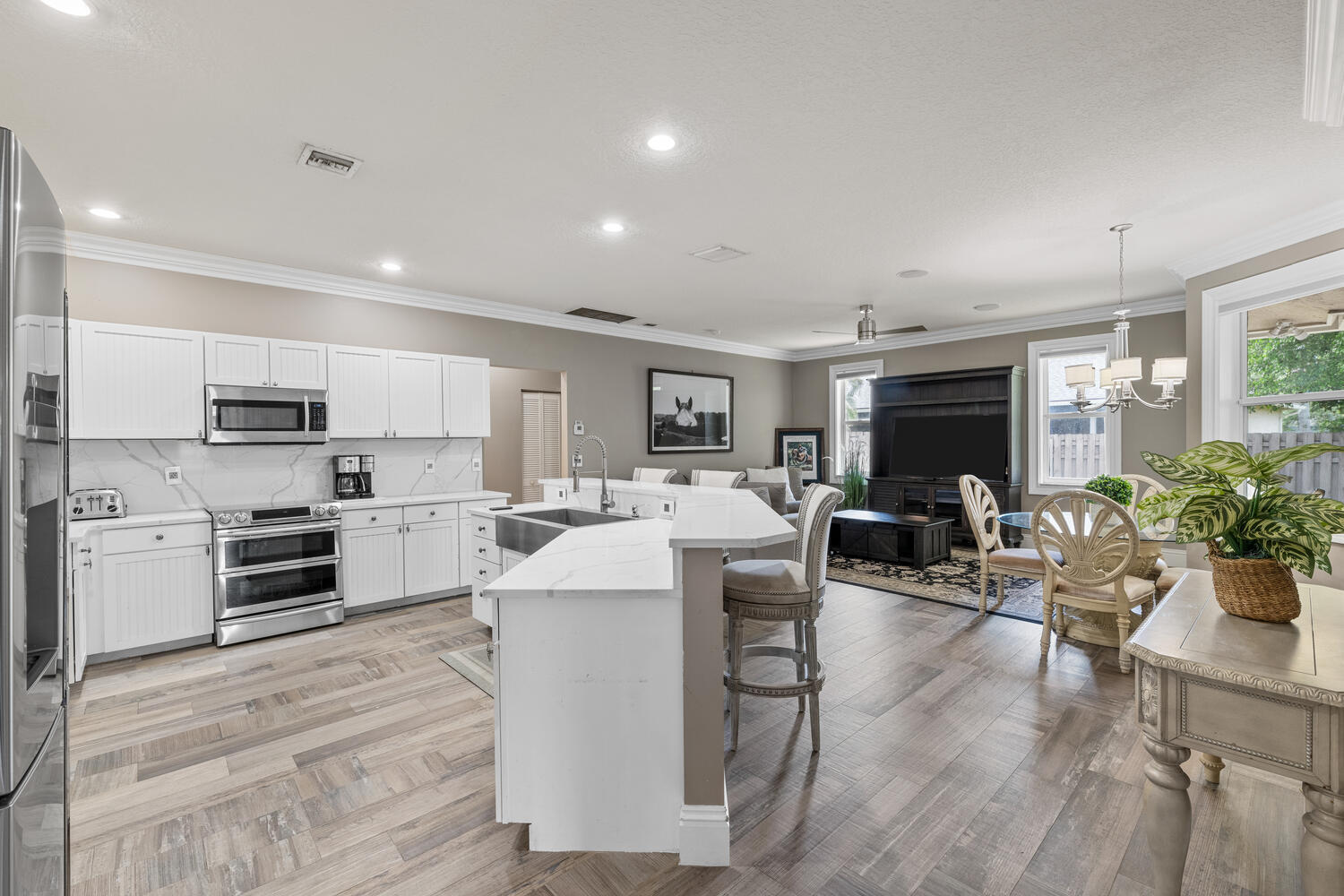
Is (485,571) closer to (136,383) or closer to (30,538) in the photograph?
(136,383)

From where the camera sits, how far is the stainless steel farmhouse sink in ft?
10.9

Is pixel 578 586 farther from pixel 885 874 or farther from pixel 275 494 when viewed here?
pixel 275 494

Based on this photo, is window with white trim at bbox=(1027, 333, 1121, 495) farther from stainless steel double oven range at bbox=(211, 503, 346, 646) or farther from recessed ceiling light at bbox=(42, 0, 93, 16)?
recessed ceiling light at bbox=(42, 0, 93, 16)

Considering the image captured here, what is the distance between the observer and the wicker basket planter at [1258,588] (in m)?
1.55

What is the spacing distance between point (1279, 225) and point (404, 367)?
606cm

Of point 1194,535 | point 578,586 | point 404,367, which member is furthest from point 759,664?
point 404,367

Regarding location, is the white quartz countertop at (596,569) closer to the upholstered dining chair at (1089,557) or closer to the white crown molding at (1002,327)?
the upholstered dining chair at (1089,557)

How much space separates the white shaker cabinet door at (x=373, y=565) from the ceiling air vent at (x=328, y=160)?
2564mm

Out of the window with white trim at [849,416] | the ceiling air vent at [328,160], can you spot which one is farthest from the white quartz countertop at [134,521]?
the window with white trim at [849,416]

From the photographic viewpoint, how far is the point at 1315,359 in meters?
3.38

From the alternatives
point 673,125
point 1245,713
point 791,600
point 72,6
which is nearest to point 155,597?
point 72,6

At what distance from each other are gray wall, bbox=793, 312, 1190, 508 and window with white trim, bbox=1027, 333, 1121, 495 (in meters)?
0.09

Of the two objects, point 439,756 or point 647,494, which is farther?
point 647,494

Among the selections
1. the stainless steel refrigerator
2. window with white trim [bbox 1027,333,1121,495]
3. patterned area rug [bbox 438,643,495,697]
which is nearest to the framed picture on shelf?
window with white trim [bbox 1027,333,1121,495]
